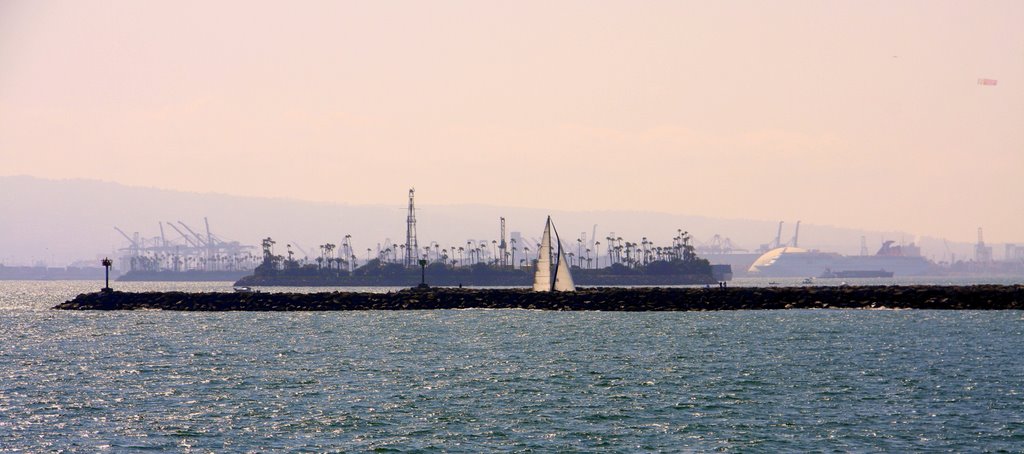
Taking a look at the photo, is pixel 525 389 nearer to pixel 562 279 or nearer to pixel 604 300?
pixel 604 300

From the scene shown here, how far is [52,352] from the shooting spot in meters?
69.4

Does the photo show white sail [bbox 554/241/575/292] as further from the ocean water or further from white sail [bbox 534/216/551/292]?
the ocean water

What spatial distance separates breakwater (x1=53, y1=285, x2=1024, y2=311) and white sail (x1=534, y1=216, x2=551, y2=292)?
0.89 metres

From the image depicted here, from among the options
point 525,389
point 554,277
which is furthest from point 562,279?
point 525,389

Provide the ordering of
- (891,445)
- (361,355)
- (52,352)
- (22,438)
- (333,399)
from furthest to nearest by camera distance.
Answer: (52,352), (361,355), (333,399), (22,438), (891,445)

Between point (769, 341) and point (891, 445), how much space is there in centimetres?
3752

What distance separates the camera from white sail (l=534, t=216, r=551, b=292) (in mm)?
110919

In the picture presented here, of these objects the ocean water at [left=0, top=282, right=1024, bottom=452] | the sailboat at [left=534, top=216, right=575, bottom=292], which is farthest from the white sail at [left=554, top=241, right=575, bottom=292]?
the ocean water at [left=0, top=282, right=1024, bottom=452]

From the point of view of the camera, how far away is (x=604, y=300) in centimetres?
11406

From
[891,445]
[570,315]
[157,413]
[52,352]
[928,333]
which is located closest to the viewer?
[891,445]

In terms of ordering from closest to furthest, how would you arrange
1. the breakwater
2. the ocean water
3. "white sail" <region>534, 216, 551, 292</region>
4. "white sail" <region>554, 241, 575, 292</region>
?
the ocean water, the breakwater, "white sail" <region>534, 216, 551, 292</region>, "white sail" <region>554, 241, 575, 292</region>

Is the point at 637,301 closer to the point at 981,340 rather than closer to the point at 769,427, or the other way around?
the point at 981,340

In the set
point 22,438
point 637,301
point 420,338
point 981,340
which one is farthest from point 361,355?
point 637,301

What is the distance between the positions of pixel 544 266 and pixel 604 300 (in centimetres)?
637
